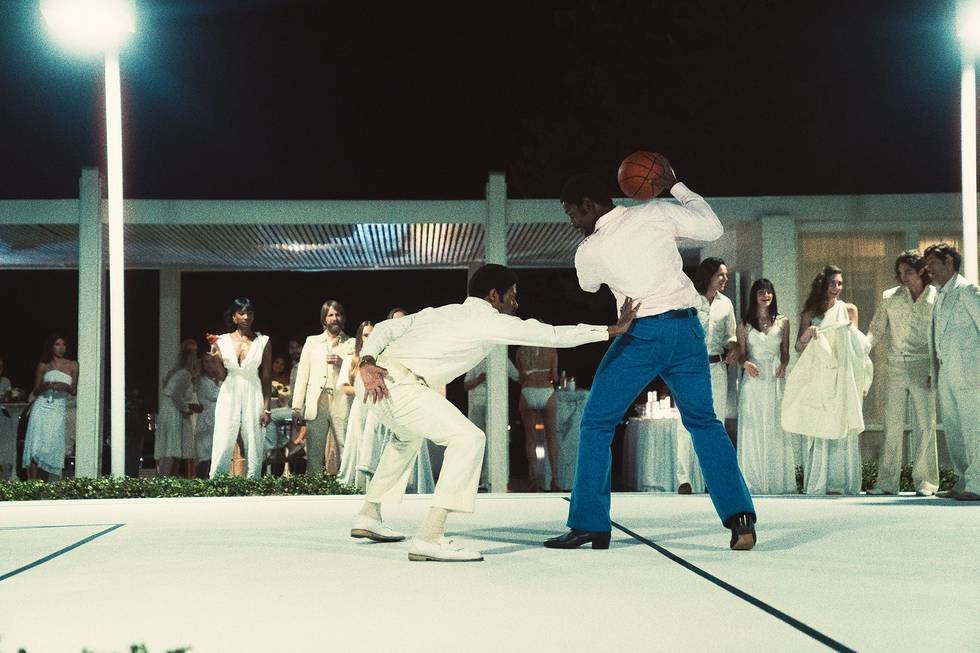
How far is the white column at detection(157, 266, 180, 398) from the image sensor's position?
1681 cm

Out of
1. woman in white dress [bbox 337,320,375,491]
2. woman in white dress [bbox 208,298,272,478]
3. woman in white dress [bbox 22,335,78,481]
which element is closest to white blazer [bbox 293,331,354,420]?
woman in white dress [bbox 337,320,375,491]

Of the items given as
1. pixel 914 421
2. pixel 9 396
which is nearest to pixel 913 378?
pixel 914 421

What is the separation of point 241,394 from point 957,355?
6.07m

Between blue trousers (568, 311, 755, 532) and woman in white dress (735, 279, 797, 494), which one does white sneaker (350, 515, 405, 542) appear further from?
woman in white dress (735, 279, 797, 494)

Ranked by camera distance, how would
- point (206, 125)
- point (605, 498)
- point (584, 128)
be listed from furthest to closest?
point (206, 125)
point (584, 128)
point (605, 498)

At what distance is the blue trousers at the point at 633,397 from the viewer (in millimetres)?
5758

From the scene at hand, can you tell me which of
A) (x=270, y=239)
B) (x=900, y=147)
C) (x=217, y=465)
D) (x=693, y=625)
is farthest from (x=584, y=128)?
(x=693, y=625)

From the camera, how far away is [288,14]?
42.8m

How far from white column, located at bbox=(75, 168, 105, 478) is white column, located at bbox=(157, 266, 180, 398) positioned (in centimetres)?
426

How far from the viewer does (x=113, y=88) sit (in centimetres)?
1096

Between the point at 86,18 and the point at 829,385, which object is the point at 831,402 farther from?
the point at 86,18

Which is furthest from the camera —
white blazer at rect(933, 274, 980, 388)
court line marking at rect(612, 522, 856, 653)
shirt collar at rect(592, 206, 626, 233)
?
white blazer at rect(933, 274, 980, 388)

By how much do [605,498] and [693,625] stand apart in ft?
6.82

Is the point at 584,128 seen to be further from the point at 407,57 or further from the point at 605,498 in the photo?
the point at 605,498
